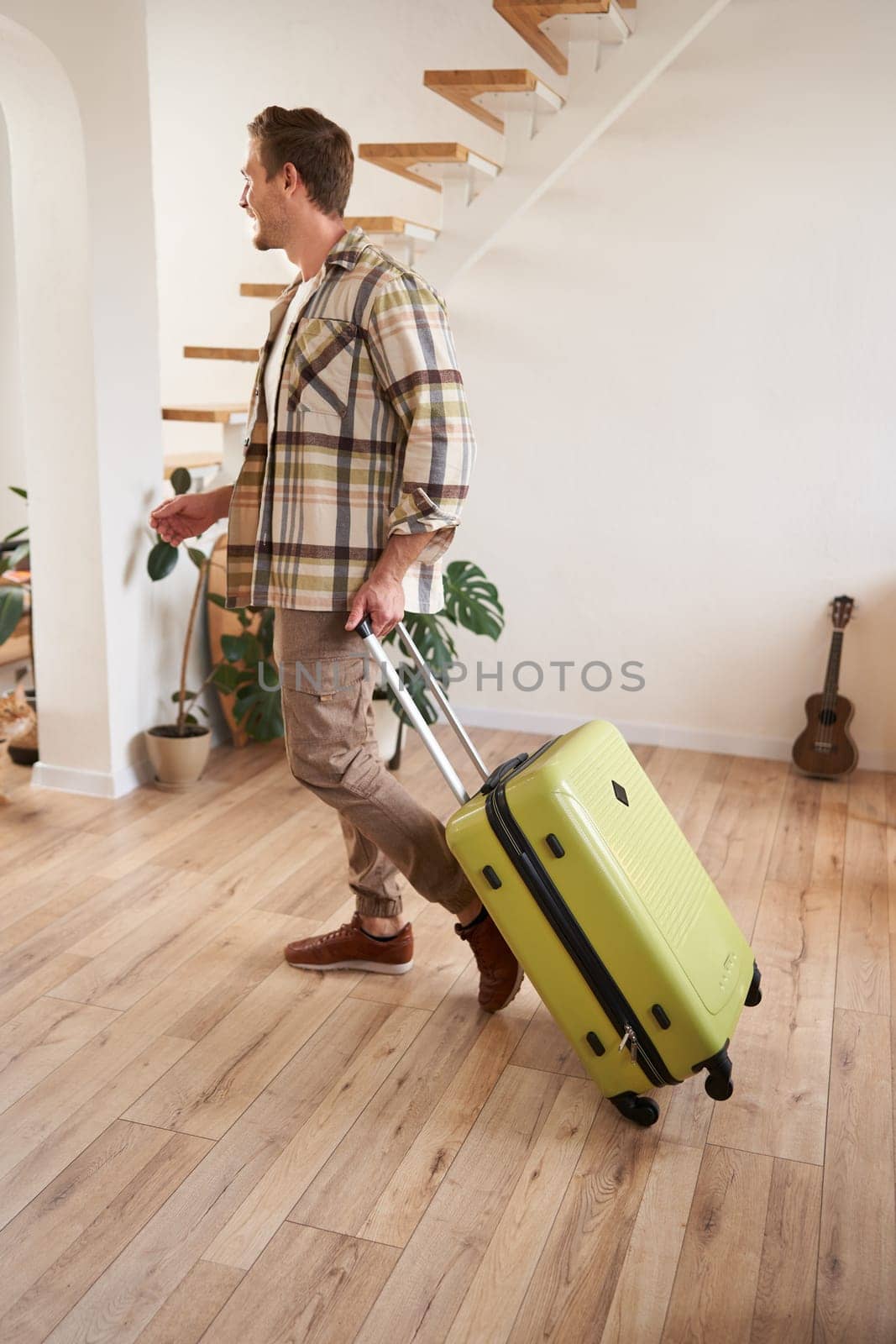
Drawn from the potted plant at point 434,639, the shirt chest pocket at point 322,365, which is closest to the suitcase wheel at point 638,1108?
the shirt chest pocket at point 322,365

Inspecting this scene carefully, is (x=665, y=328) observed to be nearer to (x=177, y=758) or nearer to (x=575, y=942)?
(x=177, y=758)

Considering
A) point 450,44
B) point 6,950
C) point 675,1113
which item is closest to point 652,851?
point 675,1113

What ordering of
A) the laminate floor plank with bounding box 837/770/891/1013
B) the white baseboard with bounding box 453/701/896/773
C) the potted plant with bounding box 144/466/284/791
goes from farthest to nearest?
the white baseboard with bounding box 453/701/896/773 → the potted plant with bounding box 144/466/284/791 → the laminate floor plank with bounding box 837/770/891/1013

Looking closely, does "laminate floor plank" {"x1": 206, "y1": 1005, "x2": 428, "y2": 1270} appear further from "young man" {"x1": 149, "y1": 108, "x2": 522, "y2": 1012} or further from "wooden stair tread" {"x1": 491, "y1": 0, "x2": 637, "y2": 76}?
"wooden stair tread" {"x1": 491, "y1": 0, "x2": 637, "y2": 76}

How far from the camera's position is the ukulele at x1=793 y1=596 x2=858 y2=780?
3771 mm

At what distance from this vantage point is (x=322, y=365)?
2092 millimetres

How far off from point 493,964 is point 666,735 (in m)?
A: 1.99

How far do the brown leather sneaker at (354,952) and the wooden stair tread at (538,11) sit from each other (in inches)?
89.9

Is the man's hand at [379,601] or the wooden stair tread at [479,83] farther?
the wooden stair tread at [479,83]

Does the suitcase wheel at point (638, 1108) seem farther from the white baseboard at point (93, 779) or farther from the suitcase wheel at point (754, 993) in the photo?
the white baseboard at point (93, 779)

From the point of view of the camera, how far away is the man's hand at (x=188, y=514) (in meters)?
2.45

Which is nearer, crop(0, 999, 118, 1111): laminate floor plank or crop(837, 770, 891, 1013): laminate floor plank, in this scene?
crop(0, 999, 118, 1111): laminate floor plank

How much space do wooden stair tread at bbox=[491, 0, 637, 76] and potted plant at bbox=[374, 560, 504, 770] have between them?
149 centimetres

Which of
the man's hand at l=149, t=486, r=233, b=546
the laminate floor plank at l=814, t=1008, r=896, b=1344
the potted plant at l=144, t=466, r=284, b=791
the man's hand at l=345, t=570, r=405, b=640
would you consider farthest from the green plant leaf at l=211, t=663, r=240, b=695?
the laminate floor plank at l=814, t=1008, r=896, b=1344
